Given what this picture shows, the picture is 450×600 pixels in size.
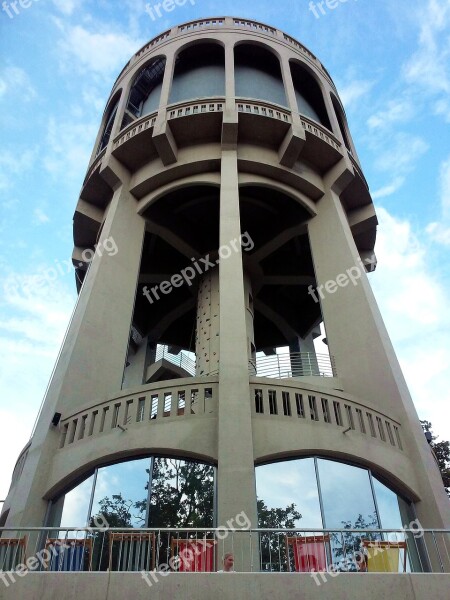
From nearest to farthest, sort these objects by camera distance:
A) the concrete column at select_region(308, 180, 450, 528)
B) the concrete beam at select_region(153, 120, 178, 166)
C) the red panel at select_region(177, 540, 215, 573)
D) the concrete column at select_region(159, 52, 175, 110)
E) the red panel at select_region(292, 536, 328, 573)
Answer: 1. the red panel at select_region(177, 540, 215, 573)
2. the red panel at select_region(292, 536, 328, 573)
3. the concrete column at select_region(308, 180, 450, 528)
4. the concrete beam at select_region(153, 120, 178, 166)
5. the concrete column at select_region(159, 52, 175, 110)

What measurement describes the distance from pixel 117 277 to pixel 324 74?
16.0m

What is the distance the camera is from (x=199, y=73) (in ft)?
73.5

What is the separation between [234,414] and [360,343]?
5.74 metres

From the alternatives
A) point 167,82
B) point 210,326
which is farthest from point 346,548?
point 167,82

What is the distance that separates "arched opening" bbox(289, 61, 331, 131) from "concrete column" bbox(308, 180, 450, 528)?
6.60m

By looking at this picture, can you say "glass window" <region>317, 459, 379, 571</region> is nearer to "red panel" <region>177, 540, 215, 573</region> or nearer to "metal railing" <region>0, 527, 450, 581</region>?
"metal railing" <region>0, 527, 450, 581</region>

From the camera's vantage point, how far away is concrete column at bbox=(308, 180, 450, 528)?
40.1 ft

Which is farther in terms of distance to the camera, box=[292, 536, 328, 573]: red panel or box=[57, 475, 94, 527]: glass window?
box=[57, 475, 94, 527]: glass window

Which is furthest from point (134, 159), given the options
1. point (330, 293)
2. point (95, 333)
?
point (330, 293)

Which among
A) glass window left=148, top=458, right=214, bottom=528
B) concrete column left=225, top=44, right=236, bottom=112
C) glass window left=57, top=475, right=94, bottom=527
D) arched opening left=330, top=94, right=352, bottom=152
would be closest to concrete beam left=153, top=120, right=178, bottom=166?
concrete column left=225, top=44, right=236, bottom=112

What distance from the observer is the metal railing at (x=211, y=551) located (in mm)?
8453

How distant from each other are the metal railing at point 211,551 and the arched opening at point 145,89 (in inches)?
746

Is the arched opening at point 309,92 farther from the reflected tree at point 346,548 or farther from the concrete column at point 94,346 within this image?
the reflected tree at point 346,548

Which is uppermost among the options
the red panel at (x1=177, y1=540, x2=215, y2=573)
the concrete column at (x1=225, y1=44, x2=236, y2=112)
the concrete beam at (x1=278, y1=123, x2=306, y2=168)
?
the concrete column at (x1=225, y1=44, x2=236, y2=112)
